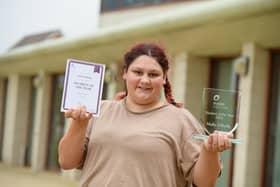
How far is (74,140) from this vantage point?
287cm

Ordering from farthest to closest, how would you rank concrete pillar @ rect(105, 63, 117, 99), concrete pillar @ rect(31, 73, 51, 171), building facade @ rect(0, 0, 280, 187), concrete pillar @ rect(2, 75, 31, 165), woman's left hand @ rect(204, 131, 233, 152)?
1. concrete pillar @ rect(2, 75, 31, 165)
2. concrete pillar @ rect(31, 73, 51, 171)
3. concrete pillar @ rect(105, 63, 117, 99)
4. building facade @ rect(0, 0, 280, 187)
5. woman's left hand @ rect(204, 131, 233, 152)

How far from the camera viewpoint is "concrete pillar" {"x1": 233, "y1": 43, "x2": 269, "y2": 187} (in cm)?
748

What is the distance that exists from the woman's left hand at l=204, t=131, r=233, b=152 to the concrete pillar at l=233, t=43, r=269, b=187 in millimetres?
4913

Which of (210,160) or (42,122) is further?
(42,122)

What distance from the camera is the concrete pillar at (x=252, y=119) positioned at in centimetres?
748

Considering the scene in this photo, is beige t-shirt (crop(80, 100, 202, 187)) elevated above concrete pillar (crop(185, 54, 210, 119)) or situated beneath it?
situated beneath

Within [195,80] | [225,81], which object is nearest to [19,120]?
[195,80]

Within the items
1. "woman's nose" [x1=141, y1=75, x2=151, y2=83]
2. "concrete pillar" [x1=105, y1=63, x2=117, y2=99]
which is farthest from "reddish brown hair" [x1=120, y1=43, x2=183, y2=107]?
"concrete pillar" [x1=105, y1=63, x2=117, y2=99]

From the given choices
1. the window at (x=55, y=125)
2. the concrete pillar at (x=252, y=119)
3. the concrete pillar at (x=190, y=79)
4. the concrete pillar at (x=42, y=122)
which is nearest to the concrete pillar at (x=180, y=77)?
the concrete pillar at (x=190, y=79)

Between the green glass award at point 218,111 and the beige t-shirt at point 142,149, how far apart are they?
0.09 metres

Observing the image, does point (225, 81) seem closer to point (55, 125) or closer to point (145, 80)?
point (145, 80)

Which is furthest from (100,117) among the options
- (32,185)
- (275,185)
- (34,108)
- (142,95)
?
(34,108)

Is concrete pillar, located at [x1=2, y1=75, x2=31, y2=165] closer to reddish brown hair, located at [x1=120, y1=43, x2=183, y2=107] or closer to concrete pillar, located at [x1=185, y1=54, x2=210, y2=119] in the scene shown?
concrete pillar, located at [x1=185, y1=54, x2=210, y2=119]

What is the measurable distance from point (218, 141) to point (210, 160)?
0.16 m
